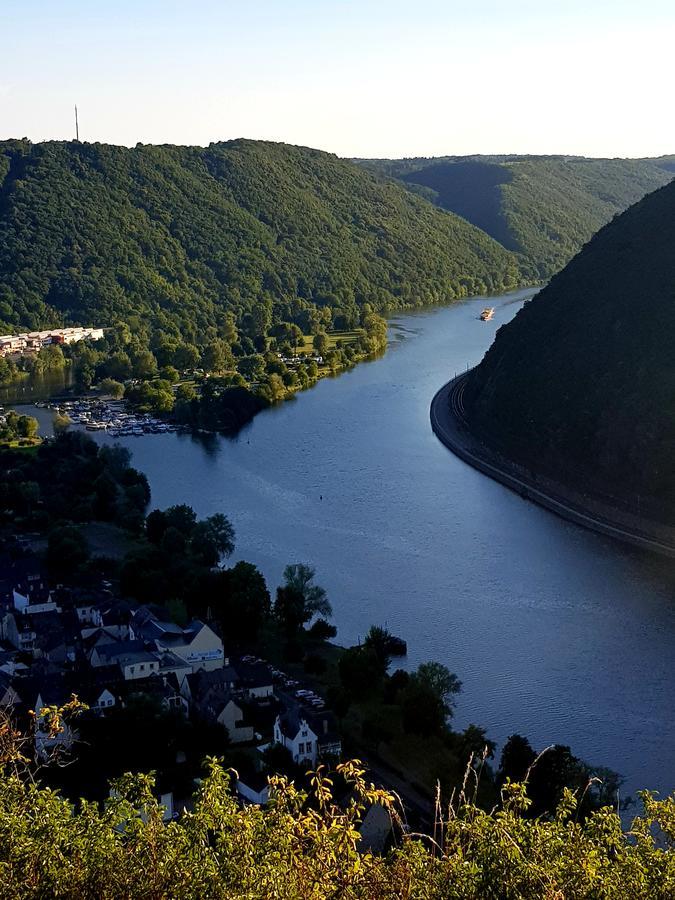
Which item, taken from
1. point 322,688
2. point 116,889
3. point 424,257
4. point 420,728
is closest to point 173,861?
point 116,889

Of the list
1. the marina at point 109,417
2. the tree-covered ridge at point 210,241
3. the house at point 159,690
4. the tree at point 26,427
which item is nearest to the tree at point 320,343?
the tree-covered ridge at point 210,241

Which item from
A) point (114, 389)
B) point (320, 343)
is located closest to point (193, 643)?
point (114, 389)

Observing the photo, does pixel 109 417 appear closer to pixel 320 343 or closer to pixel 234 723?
pixel 320 343

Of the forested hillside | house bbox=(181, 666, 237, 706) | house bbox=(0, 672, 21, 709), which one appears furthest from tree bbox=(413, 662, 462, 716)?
the forested hillside

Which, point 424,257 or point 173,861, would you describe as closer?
point 173,861

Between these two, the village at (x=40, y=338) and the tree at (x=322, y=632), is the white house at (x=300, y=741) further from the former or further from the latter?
the village at (x=40, y=338)

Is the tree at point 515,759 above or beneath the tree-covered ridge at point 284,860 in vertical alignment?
beneath

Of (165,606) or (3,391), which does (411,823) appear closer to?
(165,606)
